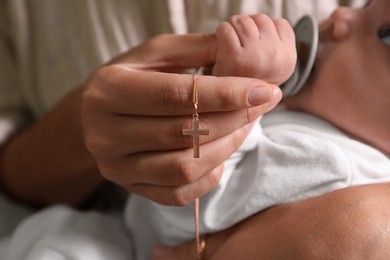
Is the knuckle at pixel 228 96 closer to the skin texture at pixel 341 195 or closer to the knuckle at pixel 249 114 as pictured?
the knuckle at pixel 249 114

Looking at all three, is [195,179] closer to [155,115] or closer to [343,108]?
[155,115]

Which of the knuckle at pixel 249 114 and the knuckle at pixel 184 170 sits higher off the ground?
the knuckle at pixel 249 114

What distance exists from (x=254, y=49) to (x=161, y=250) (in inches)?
13.3

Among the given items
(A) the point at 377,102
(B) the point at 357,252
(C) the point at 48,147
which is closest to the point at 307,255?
(B) the point at 357,252

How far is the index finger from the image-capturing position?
55cm

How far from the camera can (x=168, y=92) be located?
22.3 inches

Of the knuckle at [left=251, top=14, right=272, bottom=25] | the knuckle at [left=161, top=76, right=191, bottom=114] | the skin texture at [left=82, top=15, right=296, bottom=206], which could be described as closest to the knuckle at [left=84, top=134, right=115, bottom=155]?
the skin texture at [left=82, top=15, right=296, bottom=206]

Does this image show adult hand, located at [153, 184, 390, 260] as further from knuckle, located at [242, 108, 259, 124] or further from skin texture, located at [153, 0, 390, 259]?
knuckle, located at [242, 108, 259, 124]

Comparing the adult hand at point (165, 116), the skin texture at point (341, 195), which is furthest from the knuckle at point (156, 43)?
the skin texture at point (341, 195)

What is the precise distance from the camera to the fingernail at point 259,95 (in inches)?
21.6

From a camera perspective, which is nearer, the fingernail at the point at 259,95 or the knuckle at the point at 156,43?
the fingernail at the point at 259,95

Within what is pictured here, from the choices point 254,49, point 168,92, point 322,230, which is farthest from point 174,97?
point 322,230

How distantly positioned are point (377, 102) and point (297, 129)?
12 centimetres

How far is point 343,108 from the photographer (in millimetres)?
731
